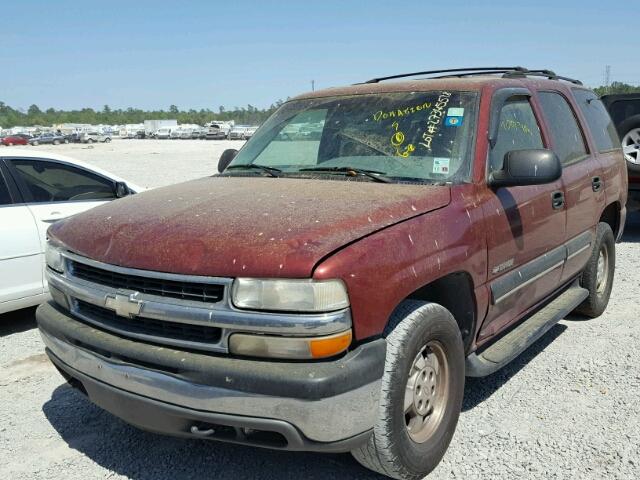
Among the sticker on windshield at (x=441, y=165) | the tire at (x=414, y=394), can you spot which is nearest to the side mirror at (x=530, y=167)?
the sticker on windshield at (x=441, y=165)

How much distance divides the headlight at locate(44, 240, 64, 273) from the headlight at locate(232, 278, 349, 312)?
1161 millimetres

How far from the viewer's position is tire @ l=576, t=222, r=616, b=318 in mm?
5117

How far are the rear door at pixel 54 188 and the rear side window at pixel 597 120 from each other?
425 cm

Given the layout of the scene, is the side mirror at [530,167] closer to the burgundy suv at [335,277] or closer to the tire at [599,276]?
the burgundy suv at [335,277]

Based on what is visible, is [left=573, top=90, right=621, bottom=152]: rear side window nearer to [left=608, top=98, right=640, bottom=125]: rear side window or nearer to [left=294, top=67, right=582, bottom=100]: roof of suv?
[left=294, top=67, right=582, bottom=100]: roof of suv

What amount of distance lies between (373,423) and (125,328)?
113 cm

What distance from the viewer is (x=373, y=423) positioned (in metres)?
2.54

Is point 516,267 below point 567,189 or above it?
below

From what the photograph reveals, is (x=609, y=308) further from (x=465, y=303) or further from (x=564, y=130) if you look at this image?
(x=465, y=303)

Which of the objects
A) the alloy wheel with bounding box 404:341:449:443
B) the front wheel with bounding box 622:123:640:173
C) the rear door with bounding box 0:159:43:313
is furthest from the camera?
the front wheel with bounding box 622:123:640:173

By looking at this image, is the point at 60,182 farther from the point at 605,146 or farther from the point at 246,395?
the point at 605,146

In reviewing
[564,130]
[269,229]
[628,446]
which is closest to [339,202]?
[269,229]

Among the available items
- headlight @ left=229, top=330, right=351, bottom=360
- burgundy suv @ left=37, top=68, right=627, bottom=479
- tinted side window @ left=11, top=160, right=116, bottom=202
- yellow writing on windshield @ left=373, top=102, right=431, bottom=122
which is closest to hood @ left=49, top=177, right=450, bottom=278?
burgundy suv @ left=37, top=68, right=627, bottom=479

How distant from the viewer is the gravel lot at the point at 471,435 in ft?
10.2
